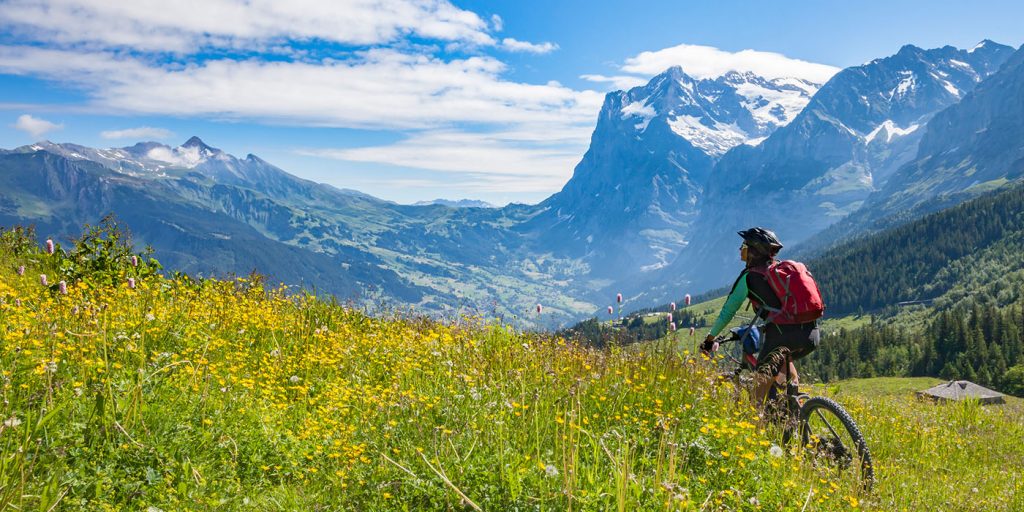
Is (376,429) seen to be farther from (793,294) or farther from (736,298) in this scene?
(793,294)

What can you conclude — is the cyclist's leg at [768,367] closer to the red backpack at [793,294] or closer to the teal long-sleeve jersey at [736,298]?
the red backpack at [793,294]

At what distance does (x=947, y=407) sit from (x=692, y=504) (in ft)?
40.2

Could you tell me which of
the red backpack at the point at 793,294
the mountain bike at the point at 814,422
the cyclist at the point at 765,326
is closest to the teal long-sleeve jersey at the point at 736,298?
the cyclist at the point at 765,326

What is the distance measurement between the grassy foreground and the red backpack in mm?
1138

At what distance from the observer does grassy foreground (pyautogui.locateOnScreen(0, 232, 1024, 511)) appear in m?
4.61

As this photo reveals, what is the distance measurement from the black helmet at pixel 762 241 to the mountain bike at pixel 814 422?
110 centimetres

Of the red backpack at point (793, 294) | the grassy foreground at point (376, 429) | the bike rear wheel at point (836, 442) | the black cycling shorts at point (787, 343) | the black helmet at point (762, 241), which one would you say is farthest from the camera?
the black helmet at point (762, 241)

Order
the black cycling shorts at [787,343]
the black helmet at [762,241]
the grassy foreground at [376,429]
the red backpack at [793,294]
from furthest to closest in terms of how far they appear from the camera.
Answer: the black helmet at [762,241]
the black cycling shorts at [787,343]
the red backpack at [793,294]
the grassy foreground at [376,429]

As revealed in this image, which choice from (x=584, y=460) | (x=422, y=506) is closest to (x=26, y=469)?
(x=422, y=506)

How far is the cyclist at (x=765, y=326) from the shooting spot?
23.6 ft

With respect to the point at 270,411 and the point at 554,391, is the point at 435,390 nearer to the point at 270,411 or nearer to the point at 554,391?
the point at 554,391

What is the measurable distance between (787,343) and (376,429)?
4914mm

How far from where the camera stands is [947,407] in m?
13.2

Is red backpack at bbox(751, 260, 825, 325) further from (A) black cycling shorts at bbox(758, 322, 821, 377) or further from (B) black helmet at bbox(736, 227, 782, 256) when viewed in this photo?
(B) black helmet at bbox(736, 227, 782, 256)
